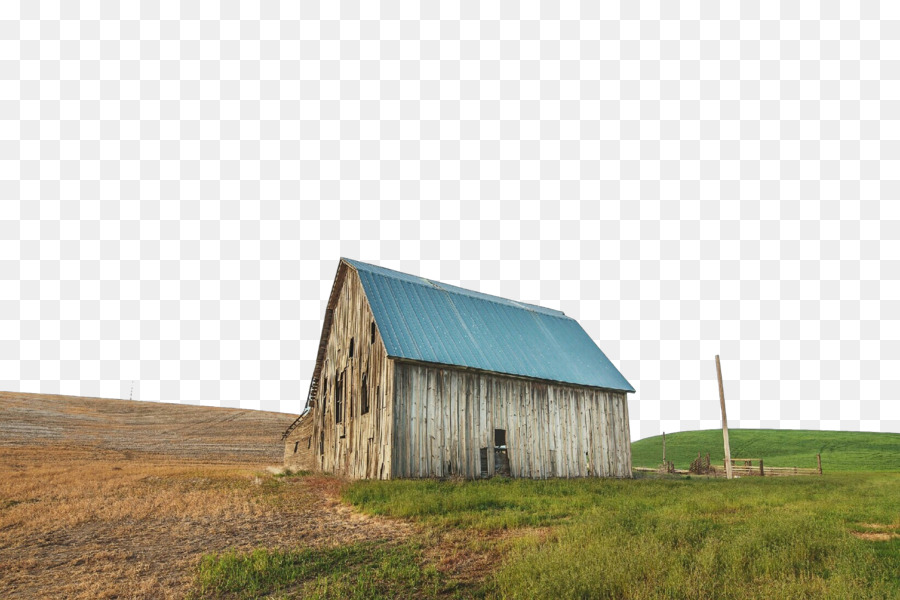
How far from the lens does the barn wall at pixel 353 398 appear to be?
20375mm

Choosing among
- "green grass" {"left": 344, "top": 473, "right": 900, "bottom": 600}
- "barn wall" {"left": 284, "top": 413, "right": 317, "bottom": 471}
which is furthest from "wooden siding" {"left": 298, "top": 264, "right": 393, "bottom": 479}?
"green grass" {"left": 344, "top": 473, "right": 900, "bottom": 600}

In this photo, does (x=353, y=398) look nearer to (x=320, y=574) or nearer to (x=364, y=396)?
(x=364, y=396)

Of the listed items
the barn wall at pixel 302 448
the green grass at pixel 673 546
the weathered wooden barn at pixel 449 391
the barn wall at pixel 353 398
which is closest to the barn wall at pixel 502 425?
the weathered wooden barn at pixel 449 391

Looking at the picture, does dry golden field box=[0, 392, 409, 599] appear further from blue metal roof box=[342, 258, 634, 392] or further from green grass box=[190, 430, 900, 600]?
blue metal roof box=[342, 258, 634, 392]

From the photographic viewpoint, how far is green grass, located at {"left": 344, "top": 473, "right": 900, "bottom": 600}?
6.68 metres

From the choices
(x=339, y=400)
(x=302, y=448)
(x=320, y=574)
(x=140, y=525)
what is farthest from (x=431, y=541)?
(x=302, y=448)

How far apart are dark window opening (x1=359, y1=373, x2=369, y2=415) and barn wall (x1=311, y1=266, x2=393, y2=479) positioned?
0.37 feet

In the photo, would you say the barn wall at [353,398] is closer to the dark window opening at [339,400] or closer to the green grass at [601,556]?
the dark window opening at [339,400]

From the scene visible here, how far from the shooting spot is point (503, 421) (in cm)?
2278

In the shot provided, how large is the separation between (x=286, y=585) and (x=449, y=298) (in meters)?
18.9

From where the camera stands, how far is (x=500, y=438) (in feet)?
74.2

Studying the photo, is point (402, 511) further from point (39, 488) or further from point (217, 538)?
point (39, 488)

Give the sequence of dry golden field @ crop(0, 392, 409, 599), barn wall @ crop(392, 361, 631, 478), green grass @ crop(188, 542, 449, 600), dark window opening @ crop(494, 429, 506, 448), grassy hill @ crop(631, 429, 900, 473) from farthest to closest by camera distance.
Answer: grassy hill @ crop(631, 429, 900, 473) < dark window opening @ crop(494, 429, 506, 448) < barn wall @ crop(392, 361, 631, 478) < dry golden field @ crop(0, 392, 409, 599) < green grass @ crop(188, 542, 449, 600)

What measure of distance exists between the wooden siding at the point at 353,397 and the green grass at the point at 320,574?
1010 centimetres
